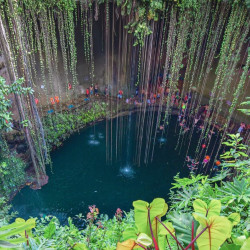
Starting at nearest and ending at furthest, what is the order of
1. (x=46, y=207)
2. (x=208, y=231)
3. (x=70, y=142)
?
(x=208, y=231), (x=46, y=207), (x=70, y=142)

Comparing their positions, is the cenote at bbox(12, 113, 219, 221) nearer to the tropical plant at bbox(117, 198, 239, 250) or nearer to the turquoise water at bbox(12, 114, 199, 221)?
the turquoise water at bbox(12, 114, 199, 221)

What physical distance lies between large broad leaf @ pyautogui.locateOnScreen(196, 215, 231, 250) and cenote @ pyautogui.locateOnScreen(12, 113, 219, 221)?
3.67 metres

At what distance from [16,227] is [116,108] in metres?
6.83

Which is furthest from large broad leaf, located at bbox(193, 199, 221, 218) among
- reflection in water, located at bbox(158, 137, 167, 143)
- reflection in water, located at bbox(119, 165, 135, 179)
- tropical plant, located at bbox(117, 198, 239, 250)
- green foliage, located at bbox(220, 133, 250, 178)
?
reflection in water, located at bbox(158, 137, 167, 143)

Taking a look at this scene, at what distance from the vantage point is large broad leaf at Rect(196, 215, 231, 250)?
0.64 meters

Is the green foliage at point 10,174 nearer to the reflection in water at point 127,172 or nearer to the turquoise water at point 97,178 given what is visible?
the turquoise water at point 97,178

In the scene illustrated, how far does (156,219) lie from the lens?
859 mm

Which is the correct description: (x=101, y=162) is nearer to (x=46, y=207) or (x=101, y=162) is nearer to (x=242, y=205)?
(x=46, y=207)

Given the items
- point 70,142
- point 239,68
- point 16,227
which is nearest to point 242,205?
point 16,227

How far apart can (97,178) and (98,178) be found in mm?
23

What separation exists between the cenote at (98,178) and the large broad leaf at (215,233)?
3.67 m

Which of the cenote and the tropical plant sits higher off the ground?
the tropical plant

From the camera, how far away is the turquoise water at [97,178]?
13.6 ft

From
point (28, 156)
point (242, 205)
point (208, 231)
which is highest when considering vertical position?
point (208, 231)
